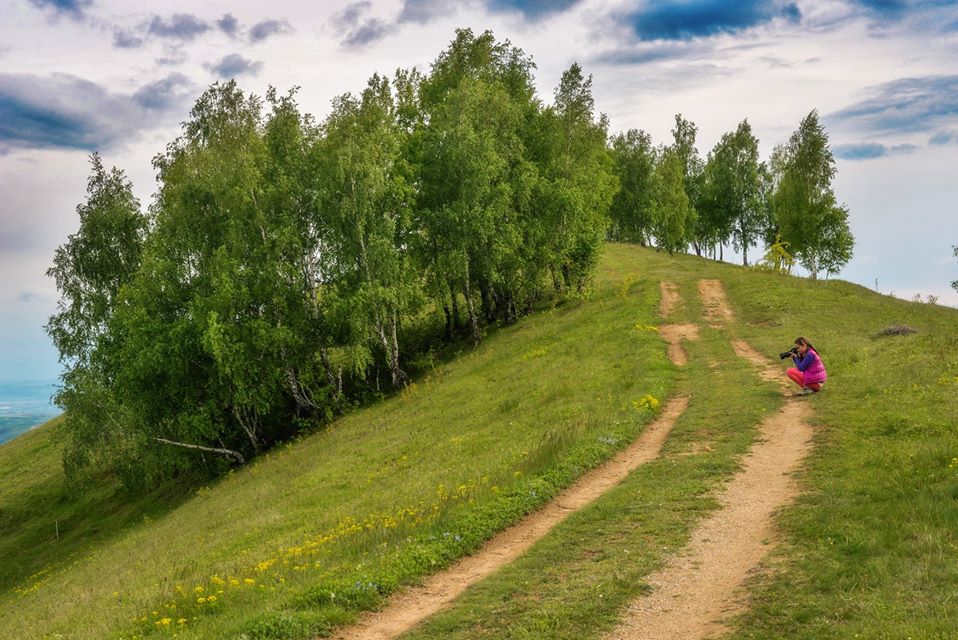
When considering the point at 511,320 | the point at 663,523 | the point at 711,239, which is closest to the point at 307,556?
the point at 663,523

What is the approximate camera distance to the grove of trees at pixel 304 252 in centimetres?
4422

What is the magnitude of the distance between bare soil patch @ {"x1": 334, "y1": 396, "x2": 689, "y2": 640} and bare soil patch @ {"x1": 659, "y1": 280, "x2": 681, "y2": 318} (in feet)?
80.2

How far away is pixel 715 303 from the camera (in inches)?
1859

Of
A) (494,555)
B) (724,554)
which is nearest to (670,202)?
(494,555)

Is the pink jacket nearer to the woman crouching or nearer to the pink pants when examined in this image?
the woman crouching

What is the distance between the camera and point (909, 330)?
33.9 m

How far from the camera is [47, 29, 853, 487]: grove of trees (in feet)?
145

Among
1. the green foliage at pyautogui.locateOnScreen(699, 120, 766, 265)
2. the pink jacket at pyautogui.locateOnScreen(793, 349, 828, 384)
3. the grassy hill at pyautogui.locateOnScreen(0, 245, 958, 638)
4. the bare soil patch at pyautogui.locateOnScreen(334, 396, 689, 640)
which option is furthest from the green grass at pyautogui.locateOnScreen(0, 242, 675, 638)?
the green foliage at pyautogui.locateOnScreen(699, 120, 766, 265)

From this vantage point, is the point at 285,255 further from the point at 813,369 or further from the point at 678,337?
the point at 813,369

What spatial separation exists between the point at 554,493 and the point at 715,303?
33155mm

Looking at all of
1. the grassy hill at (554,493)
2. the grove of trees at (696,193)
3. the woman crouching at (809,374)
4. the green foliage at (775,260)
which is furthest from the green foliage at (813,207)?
the woman crouching at (809,374)

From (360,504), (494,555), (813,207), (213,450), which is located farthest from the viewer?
(813,207)

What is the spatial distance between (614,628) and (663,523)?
4.70 meters

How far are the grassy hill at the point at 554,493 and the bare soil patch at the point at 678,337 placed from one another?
84cm
